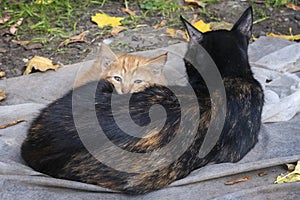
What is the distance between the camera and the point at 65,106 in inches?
131

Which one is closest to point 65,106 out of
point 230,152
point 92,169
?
point 92,169

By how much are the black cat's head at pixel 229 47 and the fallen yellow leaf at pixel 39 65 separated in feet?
5.24

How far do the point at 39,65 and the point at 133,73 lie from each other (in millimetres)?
1071

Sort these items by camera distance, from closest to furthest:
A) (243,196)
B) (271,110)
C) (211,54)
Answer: (243,196) < (211,54) < (271,110)

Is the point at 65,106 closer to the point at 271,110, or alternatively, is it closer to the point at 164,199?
the point at 164,199

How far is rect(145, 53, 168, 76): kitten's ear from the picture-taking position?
4.09m

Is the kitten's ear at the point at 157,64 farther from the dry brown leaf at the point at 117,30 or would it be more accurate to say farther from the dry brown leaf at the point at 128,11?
the dry brown leaf at the point at 128,11

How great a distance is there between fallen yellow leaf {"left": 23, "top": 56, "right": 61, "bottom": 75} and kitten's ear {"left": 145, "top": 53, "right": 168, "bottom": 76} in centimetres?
105

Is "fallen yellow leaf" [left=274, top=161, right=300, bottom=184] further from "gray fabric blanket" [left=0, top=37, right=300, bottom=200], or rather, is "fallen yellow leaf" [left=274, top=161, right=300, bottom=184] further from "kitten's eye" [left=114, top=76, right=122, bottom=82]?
"kitten's eye" [left=114, top=76, right=122, bottom=82]

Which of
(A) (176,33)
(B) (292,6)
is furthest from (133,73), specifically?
(B) (292,6)

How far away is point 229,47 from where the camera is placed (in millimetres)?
3562

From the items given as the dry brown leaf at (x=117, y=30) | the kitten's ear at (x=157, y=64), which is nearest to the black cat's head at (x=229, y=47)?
the kitten's ear at (x=157, y=64)

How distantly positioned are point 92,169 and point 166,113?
56cm

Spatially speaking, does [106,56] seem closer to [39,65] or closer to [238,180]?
[39,65]
